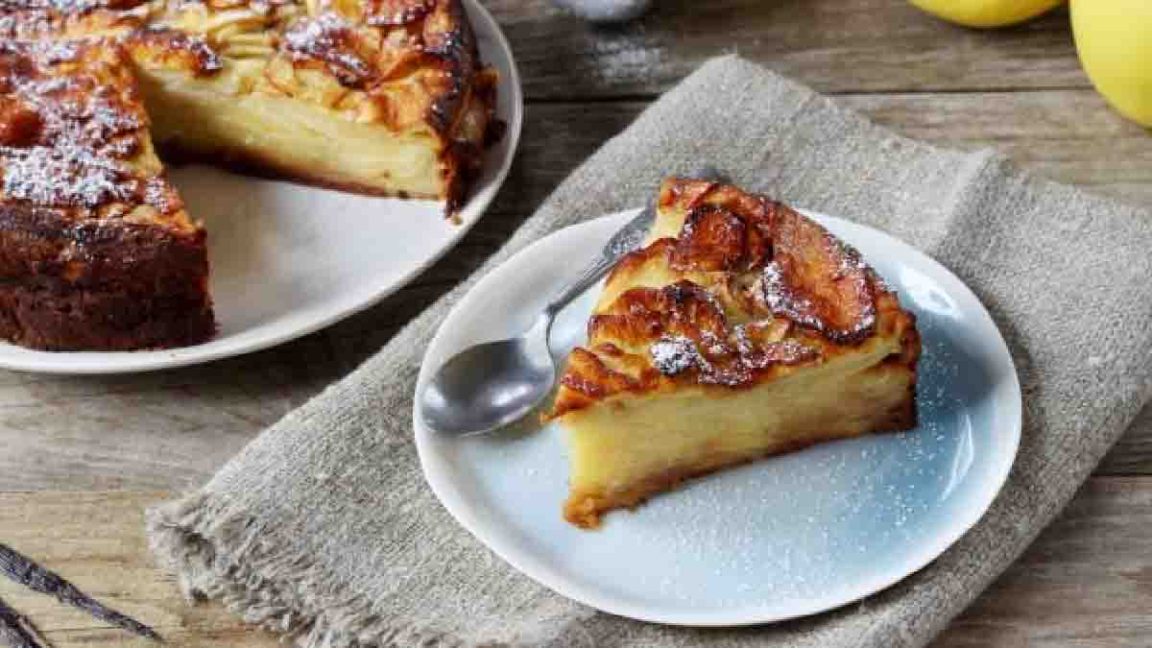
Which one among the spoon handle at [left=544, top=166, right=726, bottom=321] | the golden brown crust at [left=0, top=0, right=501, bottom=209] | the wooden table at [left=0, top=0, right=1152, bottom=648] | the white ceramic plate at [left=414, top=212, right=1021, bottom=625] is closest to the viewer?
the white ceramic plate at [left=414, top=212, right=1021, bottom=625]

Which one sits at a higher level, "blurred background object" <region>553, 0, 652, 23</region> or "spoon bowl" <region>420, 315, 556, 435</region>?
"blurred background object" <region>553, 0, 652, 23</region>

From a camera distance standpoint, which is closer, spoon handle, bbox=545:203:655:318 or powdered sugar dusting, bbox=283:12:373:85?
spoon handle, bbox=545:203:655:318

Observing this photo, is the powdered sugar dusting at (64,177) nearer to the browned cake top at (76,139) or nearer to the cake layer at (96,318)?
the browned cake top at (76,139)

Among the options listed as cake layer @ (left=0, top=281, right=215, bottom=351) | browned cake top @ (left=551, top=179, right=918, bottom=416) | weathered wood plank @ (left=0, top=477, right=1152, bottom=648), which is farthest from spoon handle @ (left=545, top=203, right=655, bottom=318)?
weathered wood plank @ (left=0, top=477, right=1152, bottom=648)

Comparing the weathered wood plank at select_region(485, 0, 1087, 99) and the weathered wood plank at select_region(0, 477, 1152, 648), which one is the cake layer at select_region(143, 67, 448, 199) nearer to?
the weathered wood plank at select_region(485, 0, 1087, 99)

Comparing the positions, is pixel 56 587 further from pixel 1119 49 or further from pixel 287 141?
pixel 1119 49

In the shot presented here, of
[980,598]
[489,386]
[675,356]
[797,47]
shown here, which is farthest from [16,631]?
[797,47]

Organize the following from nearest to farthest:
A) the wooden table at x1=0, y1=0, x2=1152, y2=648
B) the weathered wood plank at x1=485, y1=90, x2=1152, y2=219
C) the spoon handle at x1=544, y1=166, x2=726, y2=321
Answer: the wooden table at x1=0, y1=0, x2=1152, y2=648 → the spoon handle at x1=544, y1=166, x2=726, y2=321 → the weathered wood plank at x1=485, y1=90, x2=1152, y2=219
